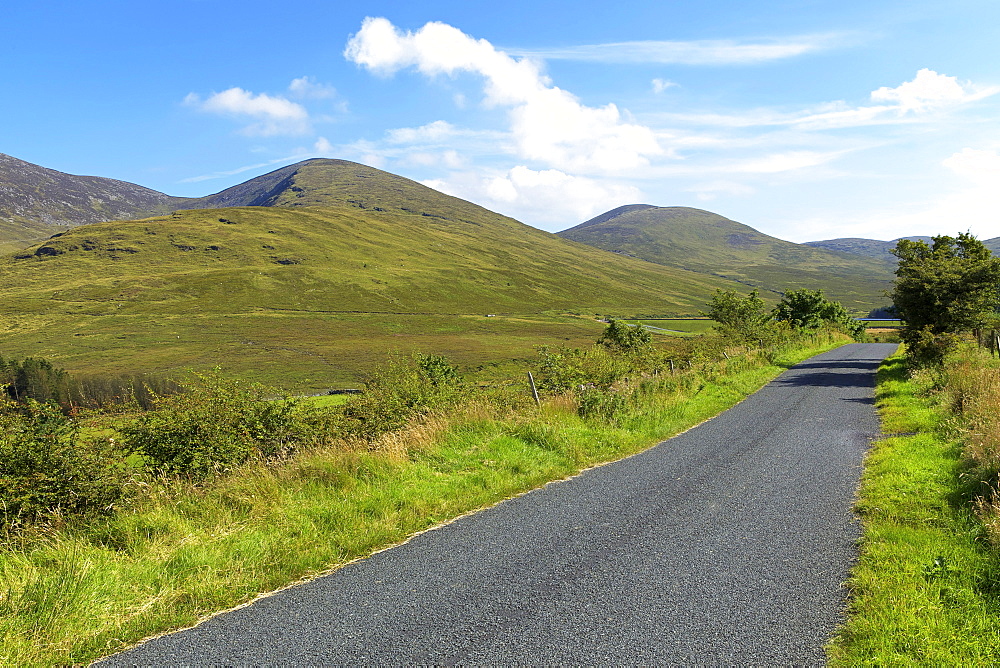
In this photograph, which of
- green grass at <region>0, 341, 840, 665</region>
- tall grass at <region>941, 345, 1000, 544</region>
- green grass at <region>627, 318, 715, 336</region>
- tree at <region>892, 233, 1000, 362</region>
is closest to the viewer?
green grass at <region>0, 341, 840, 665</region>

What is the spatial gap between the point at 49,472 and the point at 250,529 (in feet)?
9.18

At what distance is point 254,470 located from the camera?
27.6 ft

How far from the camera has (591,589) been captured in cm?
551

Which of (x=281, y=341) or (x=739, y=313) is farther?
(x=281, y=341)

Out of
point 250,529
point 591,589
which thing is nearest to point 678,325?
point 591,589

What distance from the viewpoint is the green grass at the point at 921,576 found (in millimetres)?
4258

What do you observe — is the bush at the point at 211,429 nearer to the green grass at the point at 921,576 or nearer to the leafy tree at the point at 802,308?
the green grass at the point at 921,576

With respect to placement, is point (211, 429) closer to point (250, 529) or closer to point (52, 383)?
point (250, 529)

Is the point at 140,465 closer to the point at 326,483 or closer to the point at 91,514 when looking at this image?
the point at 91,514

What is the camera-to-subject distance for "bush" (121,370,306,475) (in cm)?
872

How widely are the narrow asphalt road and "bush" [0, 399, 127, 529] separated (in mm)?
3349

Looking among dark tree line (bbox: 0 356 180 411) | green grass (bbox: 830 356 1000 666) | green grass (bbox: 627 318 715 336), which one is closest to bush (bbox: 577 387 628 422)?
green grass (bbox: 830 356 1000 666)

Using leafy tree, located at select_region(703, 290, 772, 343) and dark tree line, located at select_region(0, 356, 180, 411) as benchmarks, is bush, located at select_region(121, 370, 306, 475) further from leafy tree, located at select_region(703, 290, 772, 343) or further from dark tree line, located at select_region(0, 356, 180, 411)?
dark tree line, located at select_region(0, 356, 180, 411)

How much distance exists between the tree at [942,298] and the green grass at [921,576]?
15.8m
